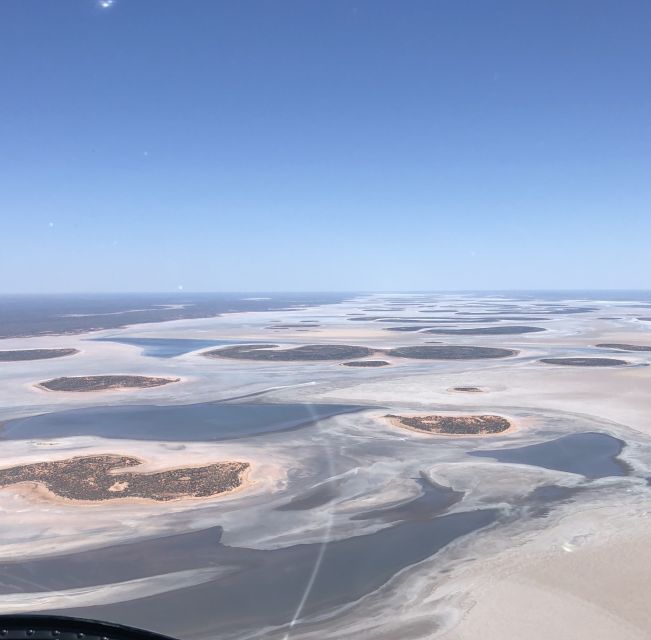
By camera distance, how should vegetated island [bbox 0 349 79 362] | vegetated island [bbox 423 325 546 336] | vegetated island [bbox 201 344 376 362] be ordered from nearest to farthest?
vegetated island [bbox 201 344 376 362] < vegetated island [bbox 0 349 79 362] < vegetated island [bbox 423 325 546 336]

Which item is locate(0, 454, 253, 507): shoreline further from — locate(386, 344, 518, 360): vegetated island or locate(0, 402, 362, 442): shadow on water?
locate(386, 344, 518, 360): vegetated island

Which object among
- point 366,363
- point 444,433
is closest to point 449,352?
point 366,363

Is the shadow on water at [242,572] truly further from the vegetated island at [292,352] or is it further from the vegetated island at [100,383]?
the vegetated island at [292,352]

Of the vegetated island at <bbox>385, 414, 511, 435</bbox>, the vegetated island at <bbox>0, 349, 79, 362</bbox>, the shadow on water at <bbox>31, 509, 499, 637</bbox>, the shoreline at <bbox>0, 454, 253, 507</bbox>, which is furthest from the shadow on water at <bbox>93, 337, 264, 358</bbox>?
the shadow on water at <bbox>31, 509, 499, 637</bbox>

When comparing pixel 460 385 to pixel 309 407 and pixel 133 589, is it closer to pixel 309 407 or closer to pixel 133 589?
pixel 309 407

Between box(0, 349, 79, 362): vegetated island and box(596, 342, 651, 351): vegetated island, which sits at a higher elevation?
box(0, 349, 79, 362): vegetated island

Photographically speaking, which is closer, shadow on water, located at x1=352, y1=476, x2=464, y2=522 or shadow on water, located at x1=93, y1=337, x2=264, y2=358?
shadow on water, located at x1=352, y1=476, x2=464, y2=522

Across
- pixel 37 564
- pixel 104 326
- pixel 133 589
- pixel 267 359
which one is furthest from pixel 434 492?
pixel 104 326
